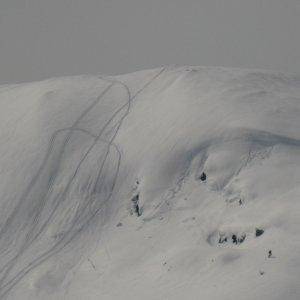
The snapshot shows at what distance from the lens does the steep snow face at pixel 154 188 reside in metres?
13.9

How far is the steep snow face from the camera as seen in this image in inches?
548

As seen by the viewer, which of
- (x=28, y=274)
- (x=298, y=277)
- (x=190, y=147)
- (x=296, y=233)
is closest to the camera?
(x=298, y=277)

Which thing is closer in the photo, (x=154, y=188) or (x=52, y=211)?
(x=154, y=188)

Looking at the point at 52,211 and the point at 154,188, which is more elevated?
the point at 154,188

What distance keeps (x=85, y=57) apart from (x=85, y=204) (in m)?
112

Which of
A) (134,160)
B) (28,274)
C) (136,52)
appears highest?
(134,160)

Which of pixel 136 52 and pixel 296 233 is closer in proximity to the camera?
pixel 296 233

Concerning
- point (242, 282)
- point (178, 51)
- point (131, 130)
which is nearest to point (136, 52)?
point (178, 51)

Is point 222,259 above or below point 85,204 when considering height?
above

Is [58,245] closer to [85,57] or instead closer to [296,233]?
[296,233]

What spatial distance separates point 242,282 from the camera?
12.3 m

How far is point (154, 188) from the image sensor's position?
17.7m

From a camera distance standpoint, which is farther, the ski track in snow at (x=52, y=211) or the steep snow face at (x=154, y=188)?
the ski track in snow at (x=52, y=211)

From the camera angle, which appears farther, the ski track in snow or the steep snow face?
the ski track in snow
